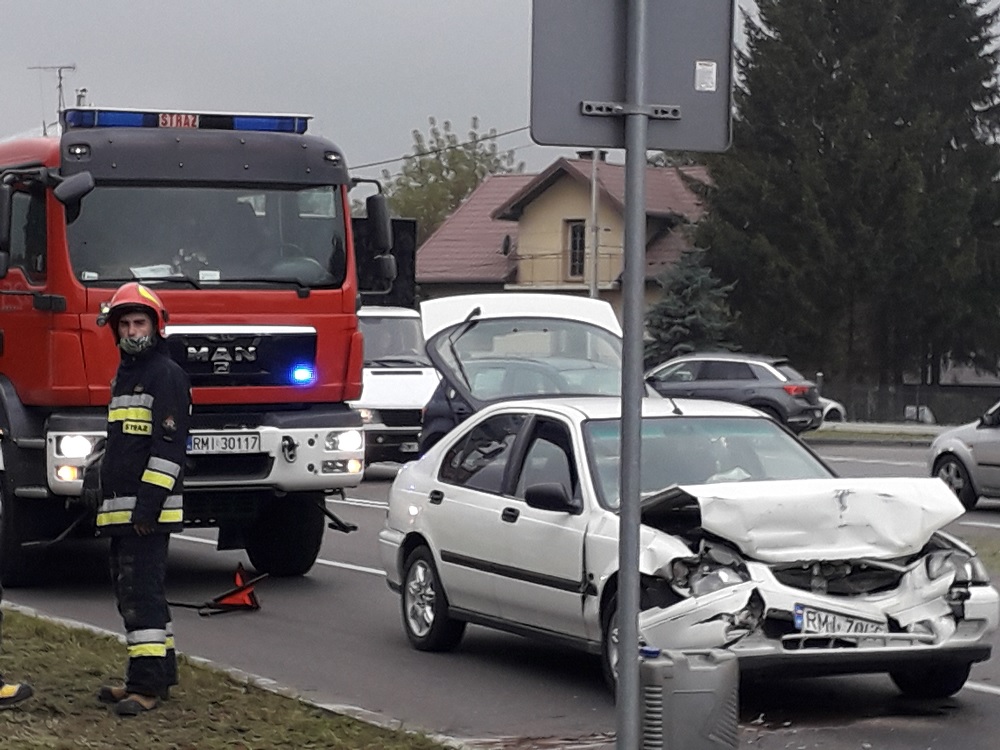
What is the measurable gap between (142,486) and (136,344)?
0.63 m

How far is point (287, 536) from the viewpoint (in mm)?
14750

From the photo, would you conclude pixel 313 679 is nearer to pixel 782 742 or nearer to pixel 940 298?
pixel 782 742

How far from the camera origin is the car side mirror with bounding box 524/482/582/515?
376 inches

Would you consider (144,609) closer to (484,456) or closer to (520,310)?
(484,456)

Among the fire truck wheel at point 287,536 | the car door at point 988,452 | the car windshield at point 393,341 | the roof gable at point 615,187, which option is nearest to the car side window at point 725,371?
the car windshield at point 393,341

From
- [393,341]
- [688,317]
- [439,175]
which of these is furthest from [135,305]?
[439,175]

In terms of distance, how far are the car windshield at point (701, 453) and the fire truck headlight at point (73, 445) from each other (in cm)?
415

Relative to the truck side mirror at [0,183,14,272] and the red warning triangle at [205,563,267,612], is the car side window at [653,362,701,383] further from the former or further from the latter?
the truck side mirror at [0,183,14,272]

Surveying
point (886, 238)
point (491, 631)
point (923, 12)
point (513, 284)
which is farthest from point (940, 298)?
point (491, 631)

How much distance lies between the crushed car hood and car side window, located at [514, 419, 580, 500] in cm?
106

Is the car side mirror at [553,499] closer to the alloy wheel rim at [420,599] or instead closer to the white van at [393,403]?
the alloy wheel rim at [420,599]

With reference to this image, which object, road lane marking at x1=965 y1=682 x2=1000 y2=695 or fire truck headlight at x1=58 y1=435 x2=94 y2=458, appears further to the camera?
fire truck headlight at x1=58 y1=435 x2=94 y2=458

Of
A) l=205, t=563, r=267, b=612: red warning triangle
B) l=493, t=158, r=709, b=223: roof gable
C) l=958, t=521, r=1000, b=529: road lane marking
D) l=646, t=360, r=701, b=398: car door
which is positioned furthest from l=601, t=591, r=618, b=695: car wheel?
l=493, t=158, r=709, b=223: roof gable

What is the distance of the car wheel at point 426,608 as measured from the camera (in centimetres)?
1090
